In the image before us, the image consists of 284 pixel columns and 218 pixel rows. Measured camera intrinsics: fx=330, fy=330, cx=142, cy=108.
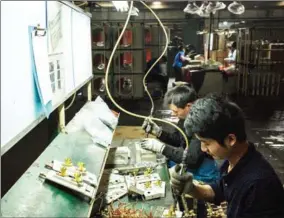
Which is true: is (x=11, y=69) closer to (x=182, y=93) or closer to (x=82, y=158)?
(x=82, y=158)

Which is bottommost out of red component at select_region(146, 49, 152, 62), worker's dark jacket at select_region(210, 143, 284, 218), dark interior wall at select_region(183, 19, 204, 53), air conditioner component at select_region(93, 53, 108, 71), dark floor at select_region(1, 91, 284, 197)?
dark floor at select_region(1, 91, 284, 197)

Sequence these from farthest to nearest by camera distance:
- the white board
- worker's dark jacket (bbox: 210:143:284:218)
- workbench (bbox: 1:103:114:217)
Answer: worker's dark jacket (bbox: 210:143:284:218), workbench (bbox: 1:103:114:217), the white board

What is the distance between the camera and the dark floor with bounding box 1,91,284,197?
235 cm

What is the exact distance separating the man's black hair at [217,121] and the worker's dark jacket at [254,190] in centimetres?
11

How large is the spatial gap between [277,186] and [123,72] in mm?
6475

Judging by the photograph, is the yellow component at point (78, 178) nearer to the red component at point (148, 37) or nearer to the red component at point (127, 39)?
the red component at point (127, 39)

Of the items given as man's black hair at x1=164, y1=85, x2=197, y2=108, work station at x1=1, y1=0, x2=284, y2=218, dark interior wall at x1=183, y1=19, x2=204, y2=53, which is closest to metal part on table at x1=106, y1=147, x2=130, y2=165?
work station at x1=1, y1=0, x2=284, y2=218

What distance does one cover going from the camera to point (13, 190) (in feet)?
4.03

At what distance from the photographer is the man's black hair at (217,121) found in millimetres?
1317

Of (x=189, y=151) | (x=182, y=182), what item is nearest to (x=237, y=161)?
(x=182, y=182)

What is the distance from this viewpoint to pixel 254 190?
1258mm

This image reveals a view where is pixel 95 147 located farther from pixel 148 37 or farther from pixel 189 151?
pixel 148 37

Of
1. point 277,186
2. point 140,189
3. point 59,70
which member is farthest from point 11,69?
point 140,189

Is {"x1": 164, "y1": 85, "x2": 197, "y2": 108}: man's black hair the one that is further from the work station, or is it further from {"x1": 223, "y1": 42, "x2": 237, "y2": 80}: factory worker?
{"x1": 223, "y1": 42, "x2": 237, "y2": 80}: factory worker
